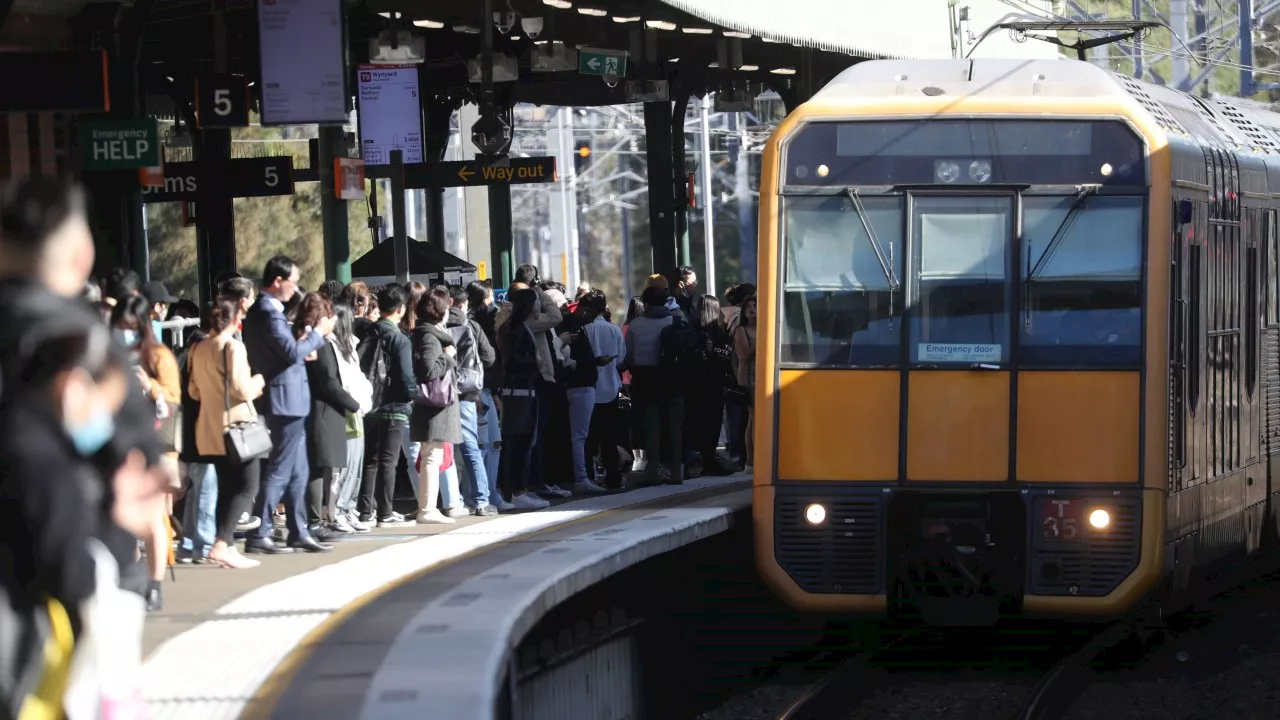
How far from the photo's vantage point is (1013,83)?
11523 mm

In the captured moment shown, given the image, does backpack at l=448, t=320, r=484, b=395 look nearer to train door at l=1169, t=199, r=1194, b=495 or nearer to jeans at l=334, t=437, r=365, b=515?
jeans at l=334, t=437, r=365, b=515

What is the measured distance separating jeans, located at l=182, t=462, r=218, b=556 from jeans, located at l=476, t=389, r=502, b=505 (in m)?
2.93

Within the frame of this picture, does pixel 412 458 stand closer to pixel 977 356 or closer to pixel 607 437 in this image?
pixel 607 437

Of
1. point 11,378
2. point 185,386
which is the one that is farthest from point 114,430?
point 185,386

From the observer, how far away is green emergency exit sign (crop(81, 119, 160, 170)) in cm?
1622

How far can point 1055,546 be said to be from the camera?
10.7 meters

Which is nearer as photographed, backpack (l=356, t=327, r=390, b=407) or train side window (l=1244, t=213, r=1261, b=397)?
train side window (l=1244, t=213, r=1261, b=397)

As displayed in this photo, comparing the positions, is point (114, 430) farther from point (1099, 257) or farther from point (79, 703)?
point (1099, 257)

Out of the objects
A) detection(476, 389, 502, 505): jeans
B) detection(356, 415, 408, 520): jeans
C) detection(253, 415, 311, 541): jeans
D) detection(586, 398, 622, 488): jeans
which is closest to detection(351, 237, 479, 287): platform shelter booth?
detection(586, 398, 622, 488): jeans

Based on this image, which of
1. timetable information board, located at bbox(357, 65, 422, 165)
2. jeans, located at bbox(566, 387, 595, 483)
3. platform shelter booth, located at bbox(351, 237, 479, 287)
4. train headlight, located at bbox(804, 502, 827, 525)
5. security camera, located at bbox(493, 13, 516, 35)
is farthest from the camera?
platform shelter booth, located at bbox(351, 237, 479, 287)

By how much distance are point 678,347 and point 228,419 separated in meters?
5.06

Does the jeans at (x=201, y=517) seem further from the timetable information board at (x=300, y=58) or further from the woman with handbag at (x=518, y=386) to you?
the timetable information board at (x=300, y=58)

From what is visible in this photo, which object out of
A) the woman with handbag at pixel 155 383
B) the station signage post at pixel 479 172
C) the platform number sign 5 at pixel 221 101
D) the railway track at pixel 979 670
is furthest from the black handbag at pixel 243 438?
the station signage post at pixel 479 172

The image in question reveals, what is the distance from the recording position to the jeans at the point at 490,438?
46.8ft
